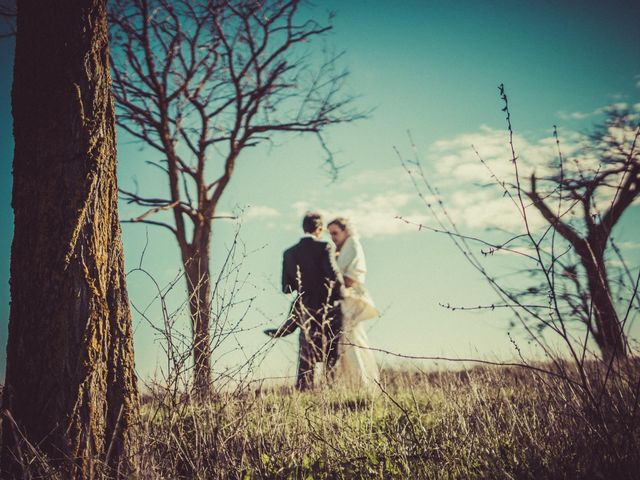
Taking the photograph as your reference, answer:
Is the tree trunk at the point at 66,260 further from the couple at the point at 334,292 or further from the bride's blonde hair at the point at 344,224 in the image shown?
the bride's blonde hair at the point at 344,224

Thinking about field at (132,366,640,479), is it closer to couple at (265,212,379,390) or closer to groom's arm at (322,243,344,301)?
couple at (265,212,379,390)

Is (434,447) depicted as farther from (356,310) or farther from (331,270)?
(356,310)

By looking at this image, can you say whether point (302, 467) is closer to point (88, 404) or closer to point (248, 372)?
point (248, 372)

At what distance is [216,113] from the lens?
25.5 ft

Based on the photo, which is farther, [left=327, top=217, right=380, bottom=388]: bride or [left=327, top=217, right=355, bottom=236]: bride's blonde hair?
[left=327, top=217, right=355, bottom=236]: bride's blonde hair

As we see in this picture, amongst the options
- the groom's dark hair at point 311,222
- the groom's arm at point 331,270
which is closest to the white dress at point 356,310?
the groom's arm at point 331,270

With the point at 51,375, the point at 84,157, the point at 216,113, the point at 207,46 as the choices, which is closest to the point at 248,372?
the point at 51,375

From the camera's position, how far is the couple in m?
4.81

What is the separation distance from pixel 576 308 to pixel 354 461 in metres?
1.26

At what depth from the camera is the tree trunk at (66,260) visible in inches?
72.7

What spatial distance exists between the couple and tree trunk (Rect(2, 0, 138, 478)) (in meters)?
2.59

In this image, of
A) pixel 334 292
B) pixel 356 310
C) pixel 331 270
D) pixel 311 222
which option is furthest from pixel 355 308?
pixel 311 222

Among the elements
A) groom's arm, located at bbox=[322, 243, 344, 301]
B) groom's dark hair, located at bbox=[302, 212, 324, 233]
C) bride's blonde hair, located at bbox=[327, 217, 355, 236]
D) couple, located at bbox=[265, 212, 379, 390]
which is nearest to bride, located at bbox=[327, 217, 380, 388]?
couple, located at bbox=[265, 212, 379, 390]

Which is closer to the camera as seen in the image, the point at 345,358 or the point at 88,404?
the point at 88,404
